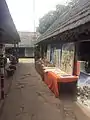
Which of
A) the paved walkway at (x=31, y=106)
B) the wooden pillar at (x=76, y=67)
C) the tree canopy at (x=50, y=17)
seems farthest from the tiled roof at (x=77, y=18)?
the tree canopy at (x=50, y=17)

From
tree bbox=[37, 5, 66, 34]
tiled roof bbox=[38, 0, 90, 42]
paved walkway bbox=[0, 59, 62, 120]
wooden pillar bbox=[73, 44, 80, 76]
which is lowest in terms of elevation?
paved walkway bbox=[0, 59, 62, 120]

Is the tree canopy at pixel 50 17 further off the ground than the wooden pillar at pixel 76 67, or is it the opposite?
the tree canopy at pixel 50 17

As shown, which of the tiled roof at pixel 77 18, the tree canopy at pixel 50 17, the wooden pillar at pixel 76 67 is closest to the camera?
the tiled roof at pixel 77 18

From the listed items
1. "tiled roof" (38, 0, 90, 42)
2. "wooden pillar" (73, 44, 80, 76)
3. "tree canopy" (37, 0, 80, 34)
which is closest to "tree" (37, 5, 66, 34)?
"tree canopy" (37, 0, 80, 34)

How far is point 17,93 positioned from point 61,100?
2.57m

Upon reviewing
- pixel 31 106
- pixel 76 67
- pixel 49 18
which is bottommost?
pixel 31 106

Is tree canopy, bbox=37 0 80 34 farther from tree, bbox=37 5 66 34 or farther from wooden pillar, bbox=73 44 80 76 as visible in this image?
wooden pillar, bbox=73 44 80 76

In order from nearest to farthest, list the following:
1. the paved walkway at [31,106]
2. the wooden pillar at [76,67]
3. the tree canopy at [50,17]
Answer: the paved walkway at [31,106] → the wooden pillar at [76,67] → the tree canopy at [50,17]

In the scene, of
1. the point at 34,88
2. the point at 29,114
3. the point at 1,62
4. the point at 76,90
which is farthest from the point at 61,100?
the point at 1,62

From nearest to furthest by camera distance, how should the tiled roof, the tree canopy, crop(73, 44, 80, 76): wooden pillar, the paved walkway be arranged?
the tiled roof → the paved walkway → crop(73, 44, 80, 76): wooden pillar → the tree canopy

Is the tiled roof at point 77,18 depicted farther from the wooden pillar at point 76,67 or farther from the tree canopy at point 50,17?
the tree canopy at point 50,17

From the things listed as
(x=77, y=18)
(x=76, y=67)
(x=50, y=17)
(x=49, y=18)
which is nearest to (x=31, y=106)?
(x=76, y=67)

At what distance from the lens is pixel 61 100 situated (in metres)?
9.88

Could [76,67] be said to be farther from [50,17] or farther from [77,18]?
[50,17]
